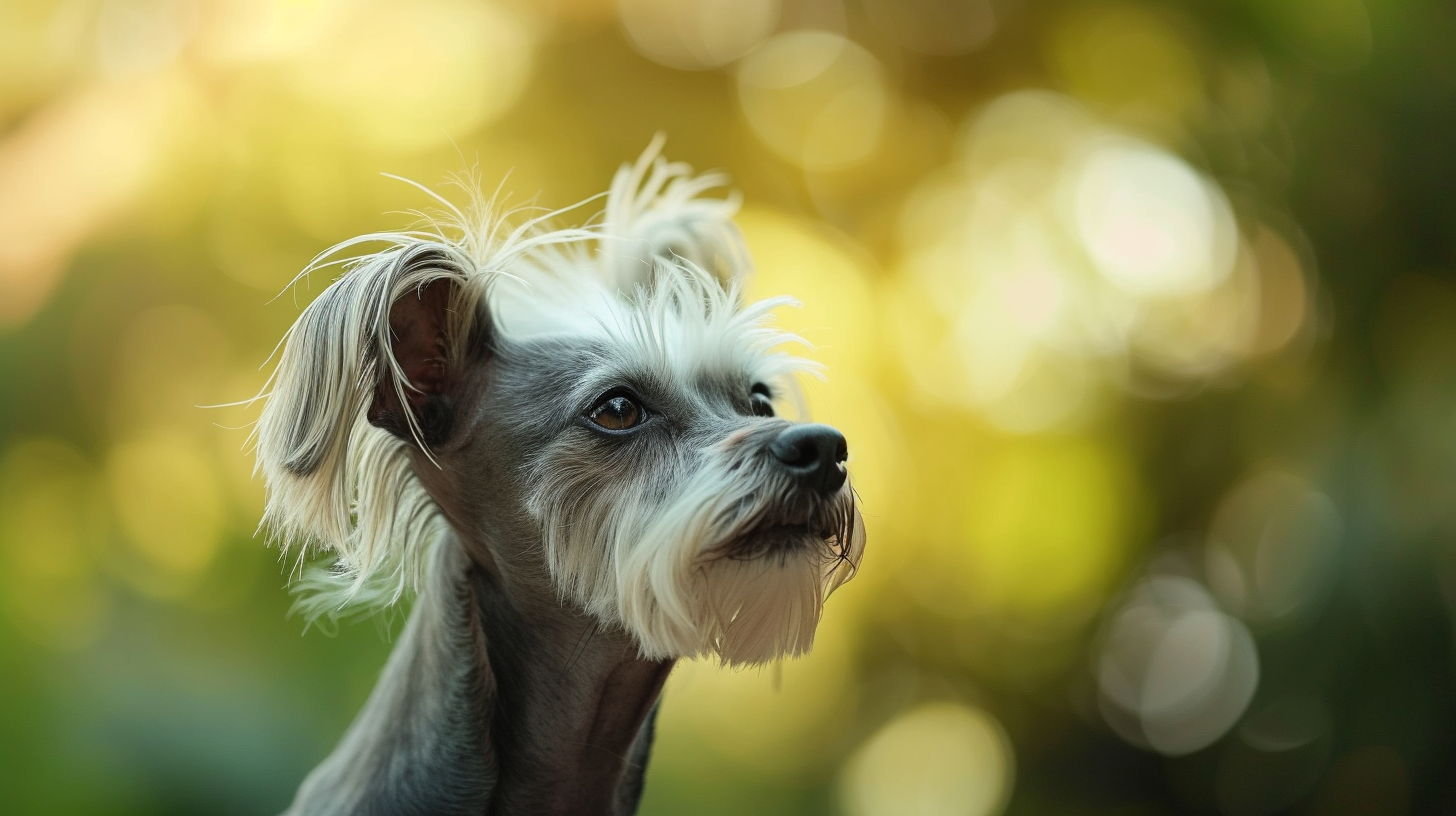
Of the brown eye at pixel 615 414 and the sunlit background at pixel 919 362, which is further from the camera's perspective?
the sunlit background at pixel 919 362

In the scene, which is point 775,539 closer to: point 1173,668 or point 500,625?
point 500,625

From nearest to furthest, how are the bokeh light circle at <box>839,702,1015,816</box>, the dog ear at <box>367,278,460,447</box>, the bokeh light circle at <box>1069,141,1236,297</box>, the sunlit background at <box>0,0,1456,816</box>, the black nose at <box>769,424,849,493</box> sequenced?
the black nose at <box>769,424,849,493</box> < the dog ear at <box>367,278,460,447</box> < the sunlit background at <box>0,0,1456,816</box> < the bokeh light circle at <box>1069,141,1236,297</box> < the bokeh light circle at <box>839,702,1015,816</box>

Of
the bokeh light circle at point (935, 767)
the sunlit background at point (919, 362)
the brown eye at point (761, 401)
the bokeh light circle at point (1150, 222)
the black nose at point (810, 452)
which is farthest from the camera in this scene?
the bokeh light circle at point (935, 767)

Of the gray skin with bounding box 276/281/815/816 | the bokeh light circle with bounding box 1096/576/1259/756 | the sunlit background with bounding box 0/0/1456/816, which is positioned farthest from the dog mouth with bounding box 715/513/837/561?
the bokeh light circle with bounding box 1096/576/1259/756

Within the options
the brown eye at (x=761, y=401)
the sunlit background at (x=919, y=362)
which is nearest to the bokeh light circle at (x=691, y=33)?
the sunlit background at (x=919, y=362)

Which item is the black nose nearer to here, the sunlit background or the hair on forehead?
the hair on forehead

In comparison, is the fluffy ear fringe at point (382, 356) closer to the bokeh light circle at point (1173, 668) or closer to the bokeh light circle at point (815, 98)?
the bokeh light circle at point (815, 98)

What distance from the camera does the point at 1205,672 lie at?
2.48 meters

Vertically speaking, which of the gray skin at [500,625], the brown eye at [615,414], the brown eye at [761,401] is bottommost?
the gray skin at [500,625]

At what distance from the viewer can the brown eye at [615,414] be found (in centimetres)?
104

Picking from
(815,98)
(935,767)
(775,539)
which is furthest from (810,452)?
(935,767)

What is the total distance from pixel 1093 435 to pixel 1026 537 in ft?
0.96

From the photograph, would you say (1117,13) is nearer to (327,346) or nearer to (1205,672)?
(1205,672)

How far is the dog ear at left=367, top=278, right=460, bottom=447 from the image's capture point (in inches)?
41.1
